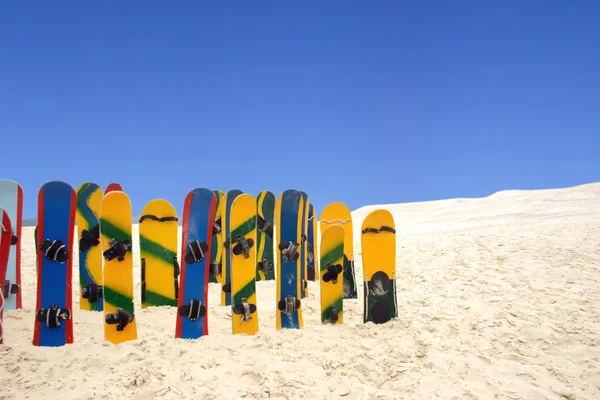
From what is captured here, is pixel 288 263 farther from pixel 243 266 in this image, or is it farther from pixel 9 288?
pixel 9 288

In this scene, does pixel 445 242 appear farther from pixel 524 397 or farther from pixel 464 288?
pixel 524 397

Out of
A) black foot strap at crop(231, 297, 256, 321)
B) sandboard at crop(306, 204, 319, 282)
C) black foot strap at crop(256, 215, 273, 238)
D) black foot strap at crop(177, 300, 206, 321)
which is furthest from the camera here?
sandboard at crop(306, 204, 319, 282)

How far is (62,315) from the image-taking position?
4.89 m

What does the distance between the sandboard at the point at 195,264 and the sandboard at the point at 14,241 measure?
2961 mm

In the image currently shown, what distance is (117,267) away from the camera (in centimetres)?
507

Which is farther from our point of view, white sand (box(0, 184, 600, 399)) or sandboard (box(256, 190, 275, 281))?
sandboard (box(256, 190, 275, 281))

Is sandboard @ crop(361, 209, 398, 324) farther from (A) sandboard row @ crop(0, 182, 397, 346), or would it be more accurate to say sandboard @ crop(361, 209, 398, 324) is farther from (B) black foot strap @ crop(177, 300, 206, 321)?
(B) black foot strap @ crop(177, 300, 206, 321)

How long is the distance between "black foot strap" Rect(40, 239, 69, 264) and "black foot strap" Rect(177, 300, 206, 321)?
1.34 meters

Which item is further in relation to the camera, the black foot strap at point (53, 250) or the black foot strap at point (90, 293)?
the black foot strap at point (90, 293)

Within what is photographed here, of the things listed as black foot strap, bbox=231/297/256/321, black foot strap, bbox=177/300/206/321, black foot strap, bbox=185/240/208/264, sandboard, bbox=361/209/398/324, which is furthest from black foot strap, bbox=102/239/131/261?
sandboard, bbox=361/209/398/324

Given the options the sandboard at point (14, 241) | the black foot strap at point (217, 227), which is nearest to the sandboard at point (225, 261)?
the black foot strap at point (217, 227)

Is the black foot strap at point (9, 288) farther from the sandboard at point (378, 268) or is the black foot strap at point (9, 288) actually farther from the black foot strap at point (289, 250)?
the sandboard at point (378, 268)

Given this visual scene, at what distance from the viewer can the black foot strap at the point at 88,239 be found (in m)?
6.32

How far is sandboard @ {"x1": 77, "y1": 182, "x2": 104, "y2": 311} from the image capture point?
6547 mm
